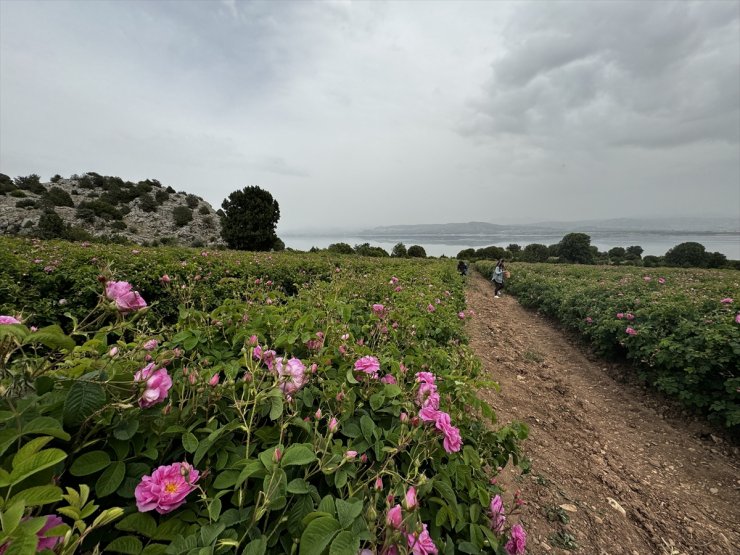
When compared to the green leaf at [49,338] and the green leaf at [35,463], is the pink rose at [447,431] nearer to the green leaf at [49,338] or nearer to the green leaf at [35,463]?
the green leaf at [35,463]

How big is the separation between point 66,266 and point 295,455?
19.8 feet

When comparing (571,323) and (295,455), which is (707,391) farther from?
(295,455)

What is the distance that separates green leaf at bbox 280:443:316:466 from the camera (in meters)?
0.92

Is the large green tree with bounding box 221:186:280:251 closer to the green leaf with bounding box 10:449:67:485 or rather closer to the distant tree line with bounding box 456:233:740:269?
the distant tree line with bounding box 456:233:740:269

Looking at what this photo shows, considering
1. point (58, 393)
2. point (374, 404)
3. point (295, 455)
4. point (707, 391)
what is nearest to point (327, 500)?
point (295, 455)

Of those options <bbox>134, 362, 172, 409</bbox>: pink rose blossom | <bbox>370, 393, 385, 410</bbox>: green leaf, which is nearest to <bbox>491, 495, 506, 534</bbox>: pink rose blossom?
A: <bbox>370, 393, 385, 410</bbox>: green leaf

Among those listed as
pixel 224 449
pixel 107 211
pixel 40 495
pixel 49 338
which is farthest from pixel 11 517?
pixel 107 211

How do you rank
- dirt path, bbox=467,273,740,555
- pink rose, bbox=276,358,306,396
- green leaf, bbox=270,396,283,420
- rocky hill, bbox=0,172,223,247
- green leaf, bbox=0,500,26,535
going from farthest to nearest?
1. rocky hill, bbox=0,172,223,247
2. dirt path, bbox=467,273,740,555
3. pink rose, bbox=276,358,306,396
4. green leaf, bbox=270,396,283,420
5. green leaf, bbox=0,500,26,535

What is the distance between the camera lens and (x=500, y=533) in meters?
1.29

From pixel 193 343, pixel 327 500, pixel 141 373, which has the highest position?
pixel 141 373

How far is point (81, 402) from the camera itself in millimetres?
816

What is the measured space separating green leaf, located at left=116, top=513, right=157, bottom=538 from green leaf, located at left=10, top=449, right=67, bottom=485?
239 mm

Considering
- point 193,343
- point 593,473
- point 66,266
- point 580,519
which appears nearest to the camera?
point 193,343

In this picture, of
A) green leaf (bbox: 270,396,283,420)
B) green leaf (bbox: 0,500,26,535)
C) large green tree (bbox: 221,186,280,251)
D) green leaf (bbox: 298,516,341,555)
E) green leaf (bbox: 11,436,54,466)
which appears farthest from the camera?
large green tree (bbox: 221,186,280,251)
